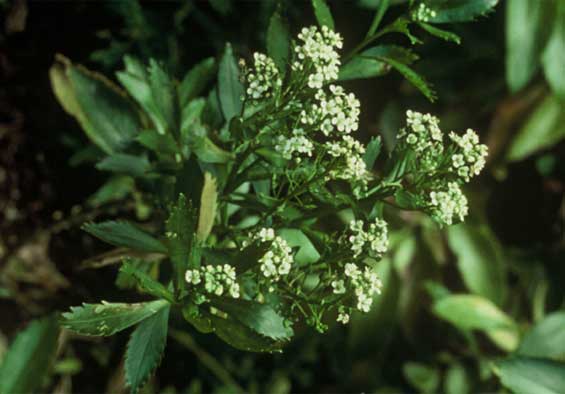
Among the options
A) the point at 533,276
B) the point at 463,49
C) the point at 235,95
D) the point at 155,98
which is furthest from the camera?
the point at 533,276

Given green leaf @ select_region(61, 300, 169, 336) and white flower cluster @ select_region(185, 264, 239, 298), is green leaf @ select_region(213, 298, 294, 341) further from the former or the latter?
green leaf @ select_region(61, 300, 169, 336)

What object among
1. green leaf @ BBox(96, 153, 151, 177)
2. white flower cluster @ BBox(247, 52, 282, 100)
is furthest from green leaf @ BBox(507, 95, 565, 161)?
white flower cluster @ BBox(247, 52, 282, 100)

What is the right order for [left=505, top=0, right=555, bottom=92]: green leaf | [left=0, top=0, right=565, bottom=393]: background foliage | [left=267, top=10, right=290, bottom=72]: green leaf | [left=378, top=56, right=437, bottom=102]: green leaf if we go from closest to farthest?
1. [left=378, top=56, right=437, bottom=102]: green leaf
2. [left=267, top=10, right=290, bottom=72]: green leaf
3. [left=0, top=0, right=565, bottom=393]: background foliage
4. [left=505, top=0, right=555, bottom=92]: green leaf

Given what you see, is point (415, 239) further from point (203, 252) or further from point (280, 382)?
point (203, 252)

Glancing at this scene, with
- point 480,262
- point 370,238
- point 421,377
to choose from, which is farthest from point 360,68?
point 421,377

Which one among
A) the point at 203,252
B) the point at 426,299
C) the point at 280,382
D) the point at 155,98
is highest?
the point at 155,98

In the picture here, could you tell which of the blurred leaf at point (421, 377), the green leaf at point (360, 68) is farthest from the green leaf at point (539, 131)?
the green leaf at point (360, 68)

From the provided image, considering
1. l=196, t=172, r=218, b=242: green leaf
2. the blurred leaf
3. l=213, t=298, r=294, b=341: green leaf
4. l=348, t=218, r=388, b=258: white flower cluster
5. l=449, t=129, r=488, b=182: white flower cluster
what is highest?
l=449, t=129, r=488, b=182: white flower cluster

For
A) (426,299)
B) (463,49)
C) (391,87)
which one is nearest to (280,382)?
(426,299)
